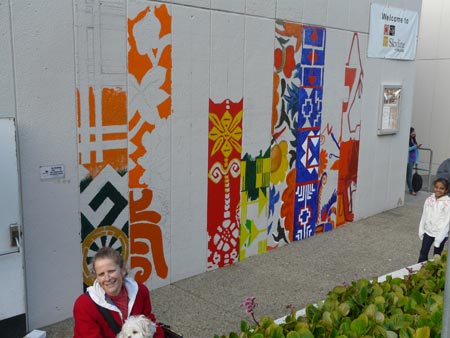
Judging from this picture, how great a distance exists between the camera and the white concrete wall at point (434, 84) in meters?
14.2

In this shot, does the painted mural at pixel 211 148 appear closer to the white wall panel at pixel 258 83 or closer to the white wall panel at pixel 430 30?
the white wall panel at pixel 258 83

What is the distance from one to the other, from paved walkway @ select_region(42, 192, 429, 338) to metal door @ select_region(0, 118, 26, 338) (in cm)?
44

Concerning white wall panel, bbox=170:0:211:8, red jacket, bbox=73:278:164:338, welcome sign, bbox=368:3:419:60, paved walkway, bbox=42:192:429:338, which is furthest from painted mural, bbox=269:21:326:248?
red jacket, bbox=73:278:164:338

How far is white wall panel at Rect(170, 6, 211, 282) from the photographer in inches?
233

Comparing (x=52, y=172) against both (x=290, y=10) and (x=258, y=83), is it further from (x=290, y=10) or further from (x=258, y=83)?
(x=290, y=10)

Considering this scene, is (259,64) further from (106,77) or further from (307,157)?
(106,77)

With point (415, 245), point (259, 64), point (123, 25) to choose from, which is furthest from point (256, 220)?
point (123, 25)

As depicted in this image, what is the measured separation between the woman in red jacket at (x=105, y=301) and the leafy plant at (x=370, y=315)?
25.7 inches

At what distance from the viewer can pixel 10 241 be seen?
15.0ft

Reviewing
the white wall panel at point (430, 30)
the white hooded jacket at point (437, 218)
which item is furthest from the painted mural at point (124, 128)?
the white wall panel at point (430, 30)

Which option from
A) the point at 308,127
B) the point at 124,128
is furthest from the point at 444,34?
the point at 124,128

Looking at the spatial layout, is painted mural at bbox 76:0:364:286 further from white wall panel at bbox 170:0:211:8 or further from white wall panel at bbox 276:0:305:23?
white wall panel at bbox 170:0:211:8

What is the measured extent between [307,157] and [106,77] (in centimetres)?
368

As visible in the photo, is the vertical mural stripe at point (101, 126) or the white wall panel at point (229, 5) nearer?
the vertical mural stripe at point (101, 126)
